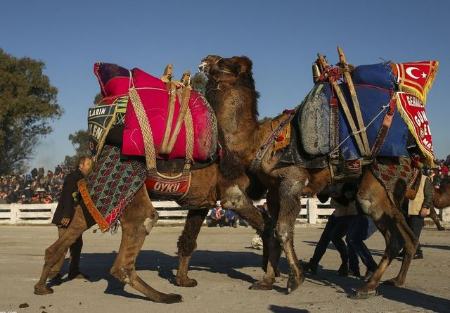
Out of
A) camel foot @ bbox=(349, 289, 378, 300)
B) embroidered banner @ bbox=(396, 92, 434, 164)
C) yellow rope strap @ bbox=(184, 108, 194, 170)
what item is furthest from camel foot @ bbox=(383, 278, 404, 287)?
yellow rope strap @ bbox=(184, 108, 194, 170)

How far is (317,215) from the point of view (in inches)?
853

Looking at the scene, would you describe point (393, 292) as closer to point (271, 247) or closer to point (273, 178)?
point (271, 247)

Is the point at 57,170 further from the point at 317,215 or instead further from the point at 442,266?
the point at 442,266

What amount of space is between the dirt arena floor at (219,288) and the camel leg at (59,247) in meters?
0.19

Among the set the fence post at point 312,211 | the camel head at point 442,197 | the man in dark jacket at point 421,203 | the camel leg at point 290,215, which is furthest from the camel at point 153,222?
the fence post at point 312,211

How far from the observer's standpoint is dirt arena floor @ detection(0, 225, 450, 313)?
247 inches

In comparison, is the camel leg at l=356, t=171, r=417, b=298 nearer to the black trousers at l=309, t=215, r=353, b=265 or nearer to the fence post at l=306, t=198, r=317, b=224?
the black trousers at l=309, t=215, r=353, b=265

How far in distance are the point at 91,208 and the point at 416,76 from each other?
14.4ft

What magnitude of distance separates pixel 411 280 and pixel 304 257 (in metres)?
3.58

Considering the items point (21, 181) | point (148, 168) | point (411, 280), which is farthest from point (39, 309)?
point (21, 181)

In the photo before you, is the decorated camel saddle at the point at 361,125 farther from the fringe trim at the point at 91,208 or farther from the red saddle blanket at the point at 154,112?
the fringe trim at the point at 91,208

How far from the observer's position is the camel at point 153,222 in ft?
21.6

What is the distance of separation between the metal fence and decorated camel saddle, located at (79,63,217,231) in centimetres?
1449

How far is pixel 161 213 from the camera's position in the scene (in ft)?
78.2
